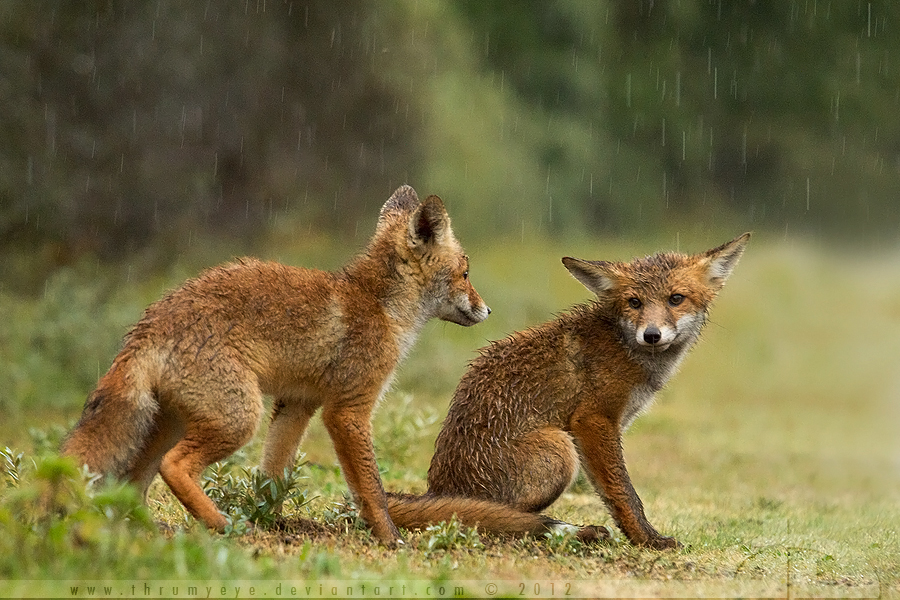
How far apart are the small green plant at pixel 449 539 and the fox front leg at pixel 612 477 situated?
38.7 inches

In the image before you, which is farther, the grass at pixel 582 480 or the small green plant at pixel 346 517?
the small green plant at pixel 346 517

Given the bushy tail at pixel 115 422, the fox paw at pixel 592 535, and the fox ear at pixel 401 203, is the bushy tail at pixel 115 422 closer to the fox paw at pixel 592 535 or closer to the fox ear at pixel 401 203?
the fox ear at pixel 401 203

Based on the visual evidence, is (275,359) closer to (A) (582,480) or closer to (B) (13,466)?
(B) (13,466)

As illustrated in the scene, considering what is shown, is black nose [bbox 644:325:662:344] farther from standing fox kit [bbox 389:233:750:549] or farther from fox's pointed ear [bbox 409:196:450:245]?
fox's pointed ear [bbox 409:196:450:245]

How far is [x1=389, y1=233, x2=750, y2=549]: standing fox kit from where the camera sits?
5.95m

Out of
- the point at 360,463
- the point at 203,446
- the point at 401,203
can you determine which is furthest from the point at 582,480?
the point at 203,446

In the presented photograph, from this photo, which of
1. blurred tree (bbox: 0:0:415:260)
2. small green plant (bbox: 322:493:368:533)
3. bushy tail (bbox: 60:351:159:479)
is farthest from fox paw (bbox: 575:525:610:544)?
blurred tree (bbox: 0:0:415:260)

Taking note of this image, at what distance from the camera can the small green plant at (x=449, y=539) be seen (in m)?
5.32

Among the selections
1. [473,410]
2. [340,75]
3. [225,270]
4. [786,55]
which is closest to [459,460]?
[473,410]

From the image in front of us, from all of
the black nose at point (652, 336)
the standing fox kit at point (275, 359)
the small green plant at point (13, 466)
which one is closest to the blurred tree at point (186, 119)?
the small green plant at point (13, 466)

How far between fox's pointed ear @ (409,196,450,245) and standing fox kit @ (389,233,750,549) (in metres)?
0.95

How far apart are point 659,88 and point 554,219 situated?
22.6 ft

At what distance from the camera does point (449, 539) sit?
5352 millimetres

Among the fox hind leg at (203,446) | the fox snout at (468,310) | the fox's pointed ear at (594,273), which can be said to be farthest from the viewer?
the fox's pointed ear at (594,273)
